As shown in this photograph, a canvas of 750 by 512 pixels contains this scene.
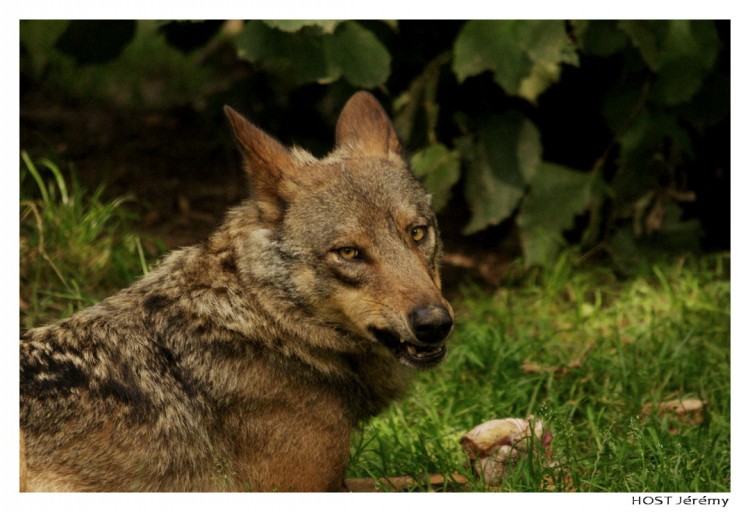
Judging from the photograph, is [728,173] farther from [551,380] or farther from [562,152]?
[551,380]

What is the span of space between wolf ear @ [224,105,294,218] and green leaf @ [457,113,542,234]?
9.82ft

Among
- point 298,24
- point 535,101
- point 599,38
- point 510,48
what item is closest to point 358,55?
point 298,24

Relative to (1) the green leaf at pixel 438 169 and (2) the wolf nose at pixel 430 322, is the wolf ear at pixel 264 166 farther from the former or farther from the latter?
(1) the green leaf at pixel 438 169

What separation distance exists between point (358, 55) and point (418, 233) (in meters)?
2.18

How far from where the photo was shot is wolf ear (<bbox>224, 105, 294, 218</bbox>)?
4809mm

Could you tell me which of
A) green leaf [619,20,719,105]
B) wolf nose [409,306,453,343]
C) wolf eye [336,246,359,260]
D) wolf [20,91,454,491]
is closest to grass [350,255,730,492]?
wolf [20,91,454,491]

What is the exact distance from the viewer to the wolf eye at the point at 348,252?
4.61 meters

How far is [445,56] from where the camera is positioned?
7.62 metres

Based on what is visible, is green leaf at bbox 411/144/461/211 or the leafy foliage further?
green leaf at bbox 411/144/461/211

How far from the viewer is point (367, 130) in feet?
17.7

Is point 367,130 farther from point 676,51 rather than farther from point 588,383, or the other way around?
point 676,51

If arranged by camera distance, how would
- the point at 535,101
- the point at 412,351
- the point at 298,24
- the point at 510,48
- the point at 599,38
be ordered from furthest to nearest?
1. the point at 535,101
2. the point at 599,38
3. the point at 510,48
4. the point at 298,24
5. the point at 412,351

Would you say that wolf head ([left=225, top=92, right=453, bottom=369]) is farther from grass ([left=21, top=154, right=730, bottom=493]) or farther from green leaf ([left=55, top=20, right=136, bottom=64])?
green leaf ([left=55, top=20, right=136, bottom=64])

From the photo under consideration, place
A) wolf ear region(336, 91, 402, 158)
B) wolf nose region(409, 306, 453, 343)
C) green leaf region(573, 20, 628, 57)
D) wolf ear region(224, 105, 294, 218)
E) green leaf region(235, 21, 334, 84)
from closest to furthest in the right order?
wolf nose region(409, 306, 453, 343)
wolf ear region(224, 105, 294, 218)
wolf ear region(336, 91, 402, 158)
green leaf region(235, 21, 334, 84)
green leaf region(573, 20, 628, 57)
